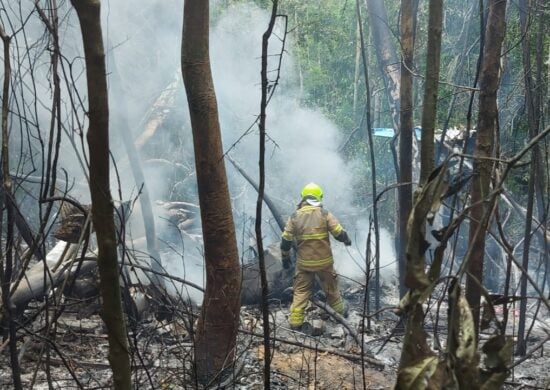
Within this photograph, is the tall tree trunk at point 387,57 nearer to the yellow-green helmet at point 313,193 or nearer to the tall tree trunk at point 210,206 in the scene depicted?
the yellow-green helmet at point 313,193

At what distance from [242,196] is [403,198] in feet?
22.4

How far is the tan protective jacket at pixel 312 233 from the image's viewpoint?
766 cm

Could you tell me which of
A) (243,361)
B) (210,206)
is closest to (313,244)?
(243,361)

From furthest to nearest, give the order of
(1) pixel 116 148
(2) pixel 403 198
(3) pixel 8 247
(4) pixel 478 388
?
(1) pixel 116 148 < (2) pixel 403 198 < (3) pixel 8 247 < (4) pixel 478 388

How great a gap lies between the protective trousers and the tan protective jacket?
11cm

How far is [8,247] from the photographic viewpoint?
2.98 meters

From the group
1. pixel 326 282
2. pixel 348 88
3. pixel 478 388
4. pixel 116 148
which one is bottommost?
pixel 478 388

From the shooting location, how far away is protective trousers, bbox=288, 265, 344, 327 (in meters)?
7.44

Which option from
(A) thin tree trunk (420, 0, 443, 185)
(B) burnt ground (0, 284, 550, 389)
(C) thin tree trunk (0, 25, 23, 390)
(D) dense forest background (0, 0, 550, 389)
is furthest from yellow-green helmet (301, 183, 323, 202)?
(C) thin tree trunk (0, 25, 23, 390)

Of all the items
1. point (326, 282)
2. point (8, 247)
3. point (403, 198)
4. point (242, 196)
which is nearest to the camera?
point (8, 247)

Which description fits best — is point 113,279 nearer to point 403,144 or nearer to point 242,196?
point 403,144

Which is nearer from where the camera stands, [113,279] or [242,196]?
[113,279]

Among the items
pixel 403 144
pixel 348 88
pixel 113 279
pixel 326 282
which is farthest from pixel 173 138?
pixel 113 279

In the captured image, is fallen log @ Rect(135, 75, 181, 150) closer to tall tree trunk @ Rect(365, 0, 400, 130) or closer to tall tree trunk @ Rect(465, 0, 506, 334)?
tall tree trunk @ Rect(365, 0, 400, 130)
